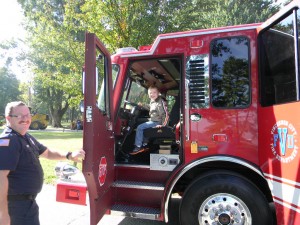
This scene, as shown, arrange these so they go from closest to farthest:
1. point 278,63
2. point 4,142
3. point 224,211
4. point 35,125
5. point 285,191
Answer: point 4,142 → point 285,191 → point 278,63 → point 224,211 → point 35,125

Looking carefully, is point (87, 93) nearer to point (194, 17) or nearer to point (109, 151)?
point (109, 151)

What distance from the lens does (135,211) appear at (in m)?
3.79

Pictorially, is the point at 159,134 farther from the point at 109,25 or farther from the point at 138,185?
the point at 109,25

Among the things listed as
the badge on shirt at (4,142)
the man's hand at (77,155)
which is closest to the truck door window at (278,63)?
the man's hand at (77,155)

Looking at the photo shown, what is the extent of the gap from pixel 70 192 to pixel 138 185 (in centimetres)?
86

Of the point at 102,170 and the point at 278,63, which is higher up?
the point at 278,63

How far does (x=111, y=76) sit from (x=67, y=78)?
690 cm

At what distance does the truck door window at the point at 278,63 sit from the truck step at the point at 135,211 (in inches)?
72.9

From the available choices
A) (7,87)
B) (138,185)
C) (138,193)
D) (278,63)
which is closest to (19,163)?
(138,185)

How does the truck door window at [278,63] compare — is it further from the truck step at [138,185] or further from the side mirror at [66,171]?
the side mirror at [66,171]

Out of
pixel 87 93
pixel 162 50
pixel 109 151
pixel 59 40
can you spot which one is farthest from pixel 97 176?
pixel 59 40

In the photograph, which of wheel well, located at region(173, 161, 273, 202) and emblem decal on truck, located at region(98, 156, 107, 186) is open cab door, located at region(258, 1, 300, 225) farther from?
emblem decal on truck, located at region(98, 156, 107, 186)

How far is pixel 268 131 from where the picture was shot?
3303mm

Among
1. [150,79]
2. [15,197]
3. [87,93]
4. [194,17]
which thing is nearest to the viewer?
[15,197]
